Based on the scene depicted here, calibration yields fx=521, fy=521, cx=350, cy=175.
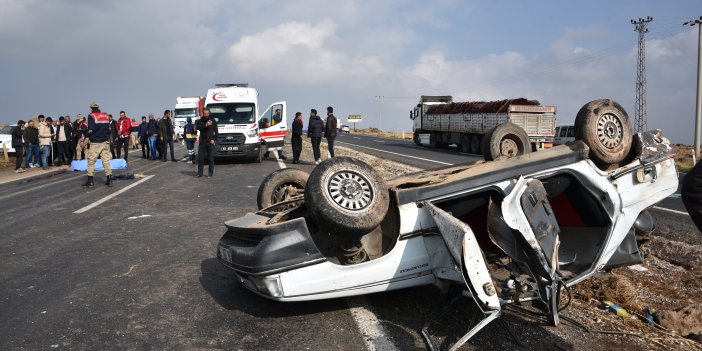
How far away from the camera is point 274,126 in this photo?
18.8 m

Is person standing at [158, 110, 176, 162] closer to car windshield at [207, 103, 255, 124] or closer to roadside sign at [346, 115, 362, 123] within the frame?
car windshield at [207, 103, 255, 124]

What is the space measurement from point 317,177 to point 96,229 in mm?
4704

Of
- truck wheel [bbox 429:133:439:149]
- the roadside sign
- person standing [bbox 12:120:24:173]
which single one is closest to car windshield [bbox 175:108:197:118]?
truck wheel [bbox 429:133:439:149]

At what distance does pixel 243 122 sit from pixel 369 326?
15117 mm

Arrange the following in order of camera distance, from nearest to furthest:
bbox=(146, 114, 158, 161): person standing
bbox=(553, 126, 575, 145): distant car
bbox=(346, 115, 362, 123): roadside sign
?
bbox=(146, 114, 158, 161): person standing < bbox=(553, 126, 575, 145): distant car < bbox=(346, 115, 362, 123): roadside sign

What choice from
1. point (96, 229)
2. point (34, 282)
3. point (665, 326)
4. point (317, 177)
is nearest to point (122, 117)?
point (96, 229)

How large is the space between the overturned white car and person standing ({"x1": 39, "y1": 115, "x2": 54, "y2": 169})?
16212mm

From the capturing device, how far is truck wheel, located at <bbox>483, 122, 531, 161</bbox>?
530 centimetres

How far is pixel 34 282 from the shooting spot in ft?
15.9

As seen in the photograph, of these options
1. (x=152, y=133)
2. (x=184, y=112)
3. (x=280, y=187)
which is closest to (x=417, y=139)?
(x=184, y=112)

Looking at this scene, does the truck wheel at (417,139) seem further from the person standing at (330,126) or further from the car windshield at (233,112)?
the person standing at (330,126)

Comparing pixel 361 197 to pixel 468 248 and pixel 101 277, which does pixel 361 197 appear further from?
pixel 101 277

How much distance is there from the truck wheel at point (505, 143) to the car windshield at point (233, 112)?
13.8 m

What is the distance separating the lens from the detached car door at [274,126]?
18.6m
